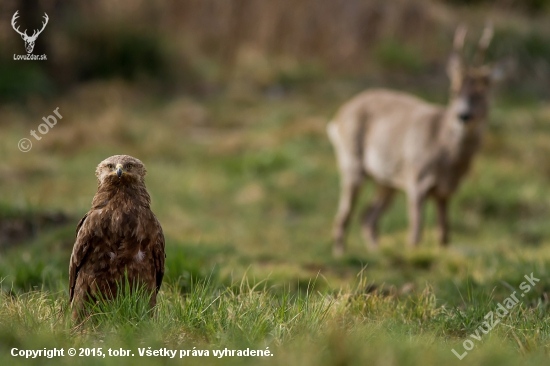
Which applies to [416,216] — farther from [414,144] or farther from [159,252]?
[159,252]

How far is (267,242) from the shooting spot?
868 cm

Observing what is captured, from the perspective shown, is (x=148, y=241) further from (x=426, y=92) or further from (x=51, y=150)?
(x=426, y=92)

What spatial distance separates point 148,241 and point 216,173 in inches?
300

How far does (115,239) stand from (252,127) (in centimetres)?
1009

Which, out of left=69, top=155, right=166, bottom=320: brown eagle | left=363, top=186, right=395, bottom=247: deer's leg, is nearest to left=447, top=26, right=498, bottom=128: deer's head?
left=363, top=186, right=395, bottom=247: deer's leg

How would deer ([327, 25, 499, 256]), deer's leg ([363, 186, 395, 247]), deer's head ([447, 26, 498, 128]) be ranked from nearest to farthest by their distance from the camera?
1. deer's head ([447, 26, 498, 128])
2. deer ([327, 25, 499, 256])
3. deer's leg ([363, 186, 395, 247])

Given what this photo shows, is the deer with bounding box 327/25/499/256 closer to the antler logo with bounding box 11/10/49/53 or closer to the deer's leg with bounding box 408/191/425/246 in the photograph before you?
the deer's leg with bounding box 408/191/425/246

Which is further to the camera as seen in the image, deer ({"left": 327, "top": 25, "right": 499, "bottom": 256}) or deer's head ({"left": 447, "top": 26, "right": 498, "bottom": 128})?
deer ({"left": 327, "top": 25, "right": 499, "bottom": 256})

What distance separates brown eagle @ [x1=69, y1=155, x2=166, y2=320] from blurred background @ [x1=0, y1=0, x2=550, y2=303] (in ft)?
1.94

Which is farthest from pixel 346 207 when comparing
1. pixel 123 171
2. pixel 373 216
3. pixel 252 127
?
pixel 123 171

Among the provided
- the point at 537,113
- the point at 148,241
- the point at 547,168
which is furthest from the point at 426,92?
the point at 148,241

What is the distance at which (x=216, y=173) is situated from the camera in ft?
36.8

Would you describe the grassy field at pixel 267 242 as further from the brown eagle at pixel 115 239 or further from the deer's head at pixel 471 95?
the deer's head at pixel 471 95

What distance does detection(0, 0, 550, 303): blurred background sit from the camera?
279 inches
